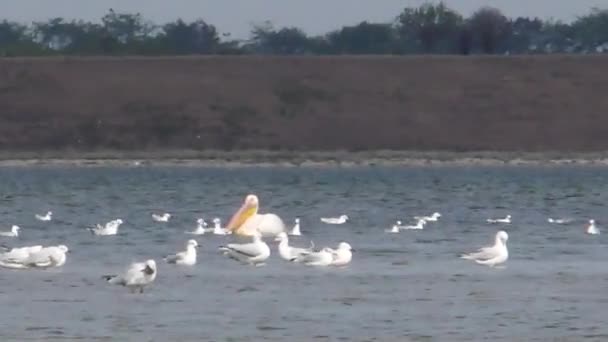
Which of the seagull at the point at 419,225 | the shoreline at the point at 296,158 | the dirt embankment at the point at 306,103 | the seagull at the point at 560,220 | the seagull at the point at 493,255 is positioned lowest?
the shoreline at the point at 296,158

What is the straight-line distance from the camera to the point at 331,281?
1933 centimetres

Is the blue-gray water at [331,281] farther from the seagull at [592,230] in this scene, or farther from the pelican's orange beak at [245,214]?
the pelican's orange beak at [245,214]

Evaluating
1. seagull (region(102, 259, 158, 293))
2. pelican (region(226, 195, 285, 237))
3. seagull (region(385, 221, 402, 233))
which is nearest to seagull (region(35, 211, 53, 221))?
pelican (region(226, 195, 285, 237))

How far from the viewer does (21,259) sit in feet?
66.6

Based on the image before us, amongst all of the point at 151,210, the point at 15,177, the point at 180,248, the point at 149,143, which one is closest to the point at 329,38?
the point at 149,143

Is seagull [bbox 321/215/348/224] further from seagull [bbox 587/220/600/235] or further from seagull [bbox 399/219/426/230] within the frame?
seagull [bbox 587/220/600/235]

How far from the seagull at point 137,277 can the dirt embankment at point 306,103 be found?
44.9m

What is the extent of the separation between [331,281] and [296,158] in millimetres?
41291

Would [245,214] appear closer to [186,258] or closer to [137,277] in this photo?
[186,258]

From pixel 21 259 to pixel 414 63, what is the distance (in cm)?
5253

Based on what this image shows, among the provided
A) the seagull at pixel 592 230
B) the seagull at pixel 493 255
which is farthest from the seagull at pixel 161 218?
the seagull at pixel 493 255

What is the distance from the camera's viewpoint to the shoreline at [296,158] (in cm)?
5869

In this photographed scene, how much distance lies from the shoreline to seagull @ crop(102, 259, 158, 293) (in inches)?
1565

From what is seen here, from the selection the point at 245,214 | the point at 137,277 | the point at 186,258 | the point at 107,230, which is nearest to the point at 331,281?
the point at 186,258
